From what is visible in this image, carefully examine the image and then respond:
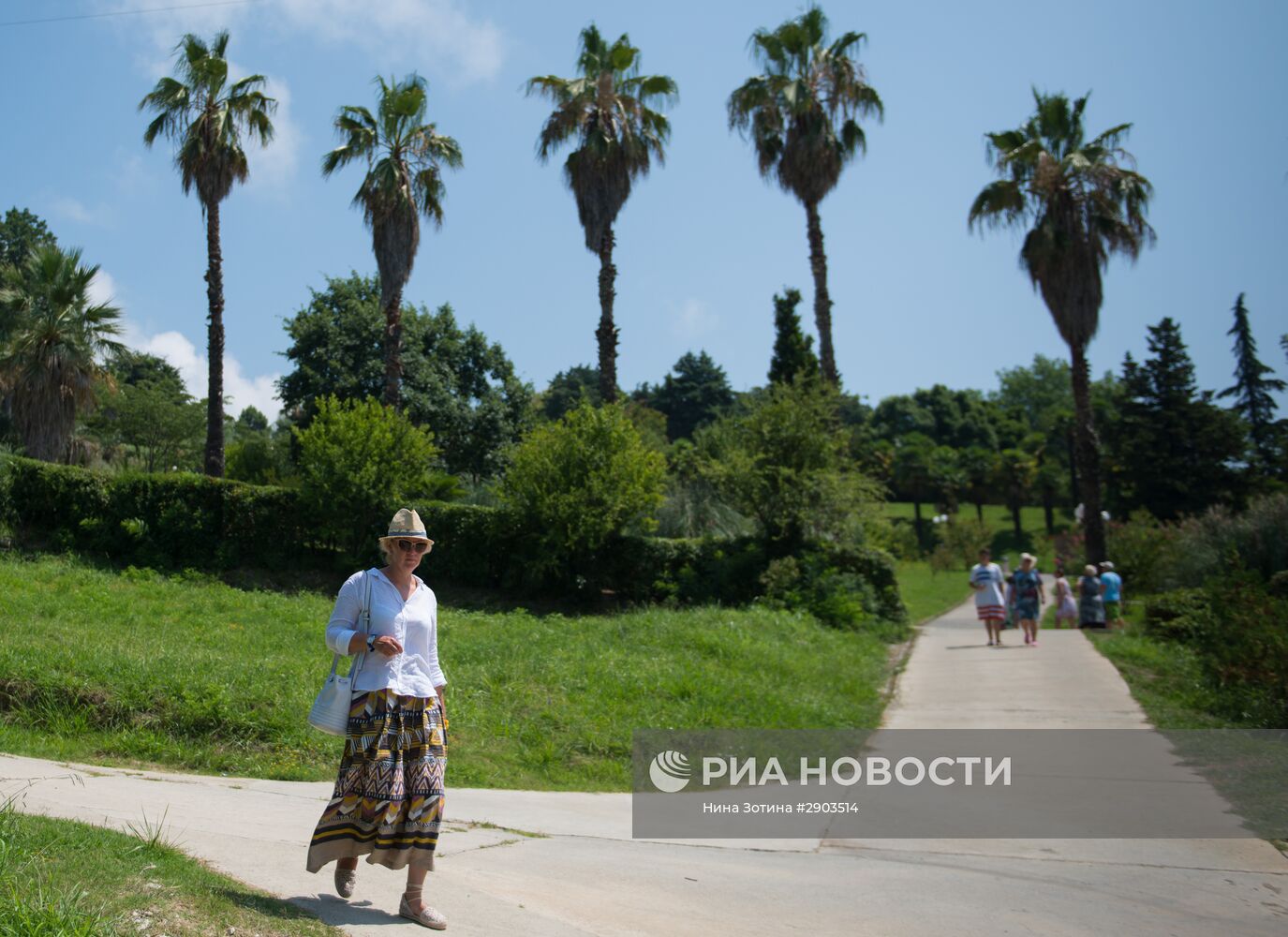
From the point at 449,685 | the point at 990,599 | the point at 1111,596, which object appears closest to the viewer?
the point at 449,685

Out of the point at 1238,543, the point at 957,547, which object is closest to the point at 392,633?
the point at 1238,543

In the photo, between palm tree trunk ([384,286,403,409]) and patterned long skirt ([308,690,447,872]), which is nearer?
patterned long skirt ([308,690,447,872])

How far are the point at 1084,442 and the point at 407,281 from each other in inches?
733

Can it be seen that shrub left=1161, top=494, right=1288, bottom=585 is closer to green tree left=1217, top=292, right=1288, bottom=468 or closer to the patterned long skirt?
the patterned long skirt

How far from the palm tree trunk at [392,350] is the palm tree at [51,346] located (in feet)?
22.6

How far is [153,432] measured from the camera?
4297 cm

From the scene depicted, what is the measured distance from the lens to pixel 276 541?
23.5 m

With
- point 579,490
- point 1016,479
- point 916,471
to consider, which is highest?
point 916,471

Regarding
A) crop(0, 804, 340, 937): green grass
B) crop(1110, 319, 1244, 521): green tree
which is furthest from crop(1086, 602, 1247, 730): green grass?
crop(1110, 319, 1244, 521): green tree

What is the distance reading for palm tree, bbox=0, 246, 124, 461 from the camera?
2570 cm

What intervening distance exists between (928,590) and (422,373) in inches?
779

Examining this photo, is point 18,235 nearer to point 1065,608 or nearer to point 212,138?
point 212,138

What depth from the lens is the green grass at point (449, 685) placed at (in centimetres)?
884

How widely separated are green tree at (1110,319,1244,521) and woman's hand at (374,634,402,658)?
52.4 meters
